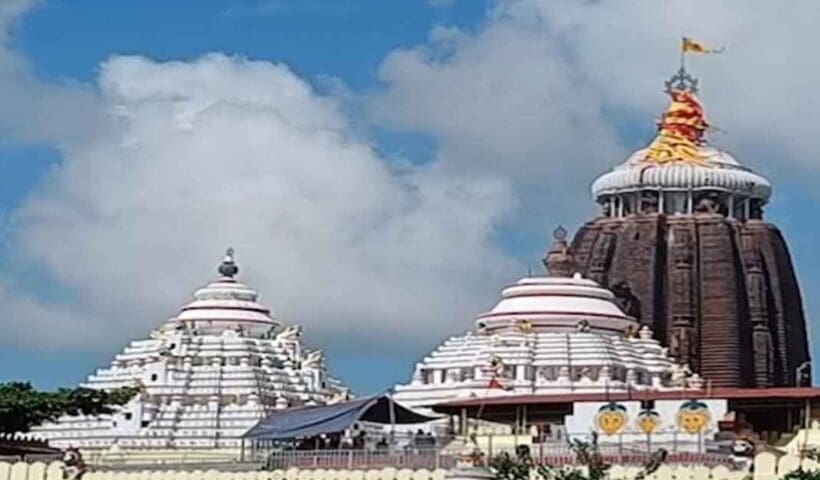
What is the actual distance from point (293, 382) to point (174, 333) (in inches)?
227

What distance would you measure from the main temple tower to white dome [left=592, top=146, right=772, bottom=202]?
0.04 meters

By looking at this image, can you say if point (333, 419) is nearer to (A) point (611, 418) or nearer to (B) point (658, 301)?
(A) point (611, 418)

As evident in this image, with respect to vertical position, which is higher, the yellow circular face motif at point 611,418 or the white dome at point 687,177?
the white dome at point 687,177

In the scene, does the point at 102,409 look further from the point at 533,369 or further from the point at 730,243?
the point at 730,243

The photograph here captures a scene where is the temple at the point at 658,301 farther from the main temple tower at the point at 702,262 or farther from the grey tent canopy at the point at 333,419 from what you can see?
the grey tent canopy at the point at 333,419

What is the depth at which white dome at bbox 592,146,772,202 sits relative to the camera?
3962 inches

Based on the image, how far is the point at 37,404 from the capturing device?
206ft

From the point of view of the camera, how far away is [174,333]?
307 ft

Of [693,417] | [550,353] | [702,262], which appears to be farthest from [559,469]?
[702,262]

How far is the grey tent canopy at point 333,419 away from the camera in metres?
56.5

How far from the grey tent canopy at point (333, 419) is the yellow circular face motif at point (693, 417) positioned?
7.82m

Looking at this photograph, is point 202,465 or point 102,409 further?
point 102,409

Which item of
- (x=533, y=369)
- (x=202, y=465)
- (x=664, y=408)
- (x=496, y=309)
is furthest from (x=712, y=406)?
(x=496, y=309)

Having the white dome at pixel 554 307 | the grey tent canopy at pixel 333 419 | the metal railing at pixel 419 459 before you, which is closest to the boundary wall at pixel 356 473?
the metal railing at pixel 419 459
